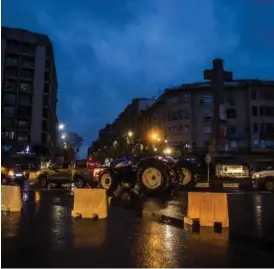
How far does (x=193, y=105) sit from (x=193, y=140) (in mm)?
6070

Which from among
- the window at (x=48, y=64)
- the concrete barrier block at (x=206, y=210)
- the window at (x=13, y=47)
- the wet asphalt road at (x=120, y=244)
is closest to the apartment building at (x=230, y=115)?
the window at (x=48, y=64)

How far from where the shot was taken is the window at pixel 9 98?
83.9 m

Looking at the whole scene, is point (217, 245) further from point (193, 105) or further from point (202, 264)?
point (193, 105)

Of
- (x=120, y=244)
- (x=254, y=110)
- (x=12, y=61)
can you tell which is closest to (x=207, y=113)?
(x=254, y=110)

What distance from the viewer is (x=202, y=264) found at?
6.19 meters

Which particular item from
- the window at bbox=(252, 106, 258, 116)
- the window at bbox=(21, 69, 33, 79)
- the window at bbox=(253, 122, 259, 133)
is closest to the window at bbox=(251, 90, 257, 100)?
the window at bbox=(252, 106, 258, 116)

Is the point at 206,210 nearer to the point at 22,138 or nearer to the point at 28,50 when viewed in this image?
the point at 22,138

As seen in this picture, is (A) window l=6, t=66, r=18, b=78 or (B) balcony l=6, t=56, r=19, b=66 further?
(A) window l=6, t=66, r=18, b=78

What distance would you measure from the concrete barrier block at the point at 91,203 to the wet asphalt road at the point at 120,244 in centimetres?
39

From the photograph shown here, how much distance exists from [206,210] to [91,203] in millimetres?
3138

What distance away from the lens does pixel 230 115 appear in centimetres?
6894

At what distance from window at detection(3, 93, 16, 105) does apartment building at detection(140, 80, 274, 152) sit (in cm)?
3254

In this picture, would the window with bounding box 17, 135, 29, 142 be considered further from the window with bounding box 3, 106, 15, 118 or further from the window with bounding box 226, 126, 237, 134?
the window with bounding box 226, 126, 237, 134

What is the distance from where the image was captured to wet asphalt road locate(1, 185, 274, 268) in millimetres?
6289
